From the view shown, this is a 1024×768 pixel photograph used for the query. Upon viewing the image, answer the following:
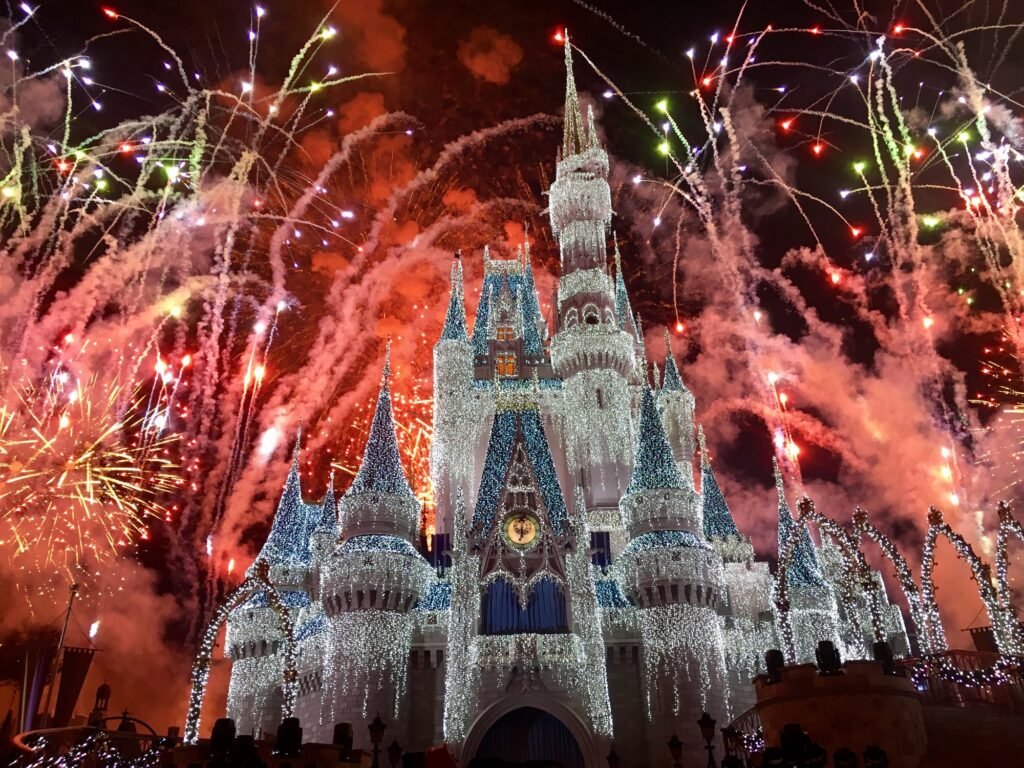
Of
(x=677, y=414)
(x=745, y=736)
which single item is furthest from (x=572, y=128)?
(x=745, y=736)

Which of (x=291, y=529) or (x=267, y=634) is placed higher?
(x=291, y=529)

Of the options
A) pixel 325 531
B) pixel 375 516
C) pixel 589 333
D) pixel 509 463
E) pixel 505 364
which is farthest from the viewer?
pixel 505 364

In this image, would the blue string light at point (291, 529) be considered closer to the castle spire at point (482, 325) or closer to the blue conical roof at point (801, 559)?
the castle spire at point (482, 325)

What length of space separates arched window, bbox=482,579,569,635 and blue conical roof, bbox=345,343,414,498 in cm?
619

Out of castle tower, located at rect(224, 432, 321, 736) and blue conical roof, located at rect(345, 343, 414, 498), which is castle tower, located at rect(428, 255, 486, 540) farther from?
castle tower, located at rect(224, 432, 321, 736)

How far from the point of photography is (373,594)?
1238 inches

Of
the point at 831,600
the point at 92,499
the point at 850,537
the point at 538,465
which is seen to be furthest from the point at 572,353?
the point at 92,499

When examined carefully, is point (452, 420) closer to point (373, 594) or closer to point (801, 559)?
point (373, 594)

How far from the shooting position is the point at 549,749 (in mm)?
29344

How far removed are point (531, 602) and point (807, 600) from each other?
14211 mm

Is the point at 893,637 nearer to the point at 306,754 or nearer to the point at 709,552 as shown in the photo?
the point at 709,552

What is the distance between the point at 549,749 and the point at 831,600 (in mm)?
16189

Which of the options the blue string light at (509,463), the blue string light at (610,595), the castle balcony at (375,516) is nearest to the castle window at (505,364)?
the blue string light at (509,463)

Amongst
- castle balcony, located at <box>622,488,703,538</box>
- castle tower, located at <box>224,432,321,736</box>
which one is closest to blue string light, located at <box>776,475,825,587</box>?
castle balcony, located at <box>622,488,703,538</box>
